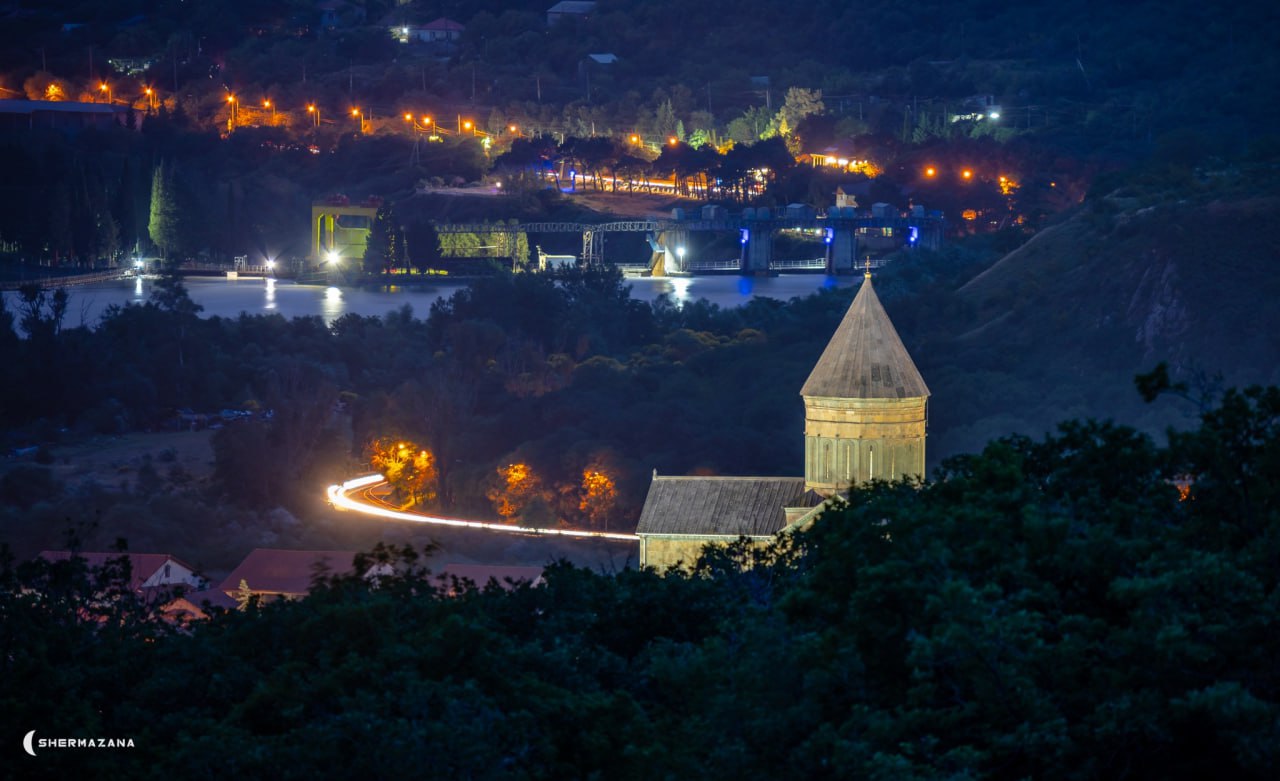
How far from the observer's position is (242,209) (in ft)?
439

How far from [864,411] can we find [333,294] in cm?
7557

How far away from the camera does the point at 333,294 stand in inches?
4685

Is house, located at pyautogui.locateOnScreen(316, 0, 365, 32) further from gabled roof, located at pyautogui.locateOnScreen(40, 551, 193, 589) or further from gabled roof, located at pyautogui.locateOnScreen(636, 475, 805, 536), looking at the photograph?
gabled roof, located at pyautogui.locateOnScreen(636, 475, 805, 536)

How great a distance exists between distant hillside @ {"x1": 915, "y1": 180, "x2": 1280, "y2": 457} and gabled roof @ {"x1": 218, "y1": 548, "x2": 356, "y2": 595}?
20.3 meters

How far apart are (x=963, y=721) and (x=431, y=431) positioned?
54.8 meters

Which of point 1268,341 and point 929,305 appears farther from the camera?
point 929,305

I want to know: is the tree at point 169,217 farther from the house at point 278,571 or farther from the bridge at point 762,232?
the house at point 278,571

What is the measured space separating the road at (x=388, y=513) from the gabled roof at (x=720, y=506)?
15.5 m

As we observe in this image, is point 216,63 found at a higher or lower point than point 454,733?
higher

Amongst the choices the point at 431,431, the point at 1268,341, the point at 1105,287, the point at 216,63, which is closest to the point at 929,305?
the point at 1105,287

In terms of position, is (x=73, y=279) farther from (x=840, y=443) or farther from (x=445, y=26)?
(x=445, y=26)

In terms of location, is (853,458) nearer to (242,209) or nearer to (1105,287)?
(1105,287)

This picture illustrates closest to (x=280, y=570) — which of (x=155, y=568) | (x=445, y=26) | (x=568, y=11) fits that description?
(x=155, y=568)

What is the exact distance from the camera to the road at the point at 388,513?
64.4 meters
